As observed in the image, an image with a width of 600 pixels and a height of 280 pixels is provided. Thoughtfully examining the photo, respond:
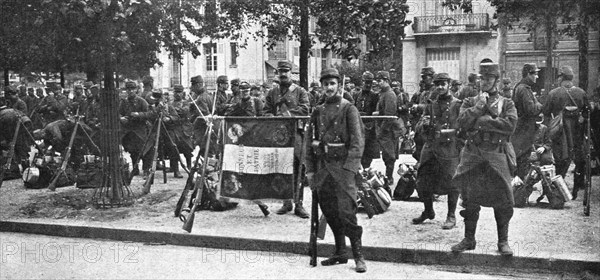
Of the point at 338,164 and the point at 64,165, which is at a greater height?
the point at 338,164

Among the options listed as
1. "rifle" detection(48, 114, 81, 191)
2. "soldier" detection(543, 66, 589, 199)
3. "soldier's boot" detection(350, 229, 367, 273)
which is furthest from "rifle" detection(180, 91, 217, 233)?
"soldier" detection(543, 66, 589, 199)

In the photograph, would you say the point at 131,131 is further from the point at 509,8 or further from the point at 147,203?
the point at 509,8

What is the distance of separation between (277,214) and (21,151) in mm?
7241

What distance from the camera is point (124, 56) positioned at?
10.2 meters

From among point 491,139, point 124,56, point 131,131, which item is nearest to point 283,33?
point 131,131

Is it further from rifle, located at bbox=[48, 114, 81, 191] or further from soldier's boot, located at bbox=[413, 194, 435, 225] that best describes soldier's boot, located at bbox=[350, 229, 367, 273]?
rifle, located at bbox=[48, 114, 81, 191]

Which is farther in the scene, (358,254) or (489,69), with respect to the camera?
(489,69)

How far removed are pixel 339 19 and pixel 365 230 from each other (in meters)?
5.38

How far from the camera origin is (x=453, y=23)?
33.8 metres

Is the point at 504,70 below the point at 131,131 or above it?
above

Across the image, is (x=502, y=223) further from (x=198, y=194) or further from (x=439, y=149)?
(x=198, y=194)

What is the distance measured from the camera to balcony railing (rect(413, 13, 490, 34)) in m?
33.0

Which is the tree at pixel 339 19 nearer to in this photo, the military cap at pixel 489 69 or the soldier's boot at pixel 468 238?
the military cap at pixel 489 69

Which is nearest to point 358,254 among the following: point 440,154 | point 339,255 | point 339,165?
point 339,255
